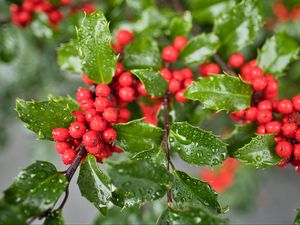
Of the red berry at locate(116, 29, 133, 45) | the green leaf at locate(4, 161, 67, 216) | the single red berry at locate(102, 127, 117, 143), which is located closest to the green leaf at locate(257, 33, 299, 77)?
the red berry at locate(116, 29, 133, 45)

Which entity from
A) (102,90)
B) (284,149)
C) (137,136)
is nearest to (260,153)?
(284,149)

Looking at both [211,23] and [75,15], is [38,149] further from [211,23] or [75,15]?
[211,23]

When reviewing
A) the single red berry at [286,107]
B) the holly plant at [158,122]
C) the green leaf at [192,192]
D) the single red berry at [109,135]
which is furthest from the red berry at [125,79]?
the single red berry at [286,107]

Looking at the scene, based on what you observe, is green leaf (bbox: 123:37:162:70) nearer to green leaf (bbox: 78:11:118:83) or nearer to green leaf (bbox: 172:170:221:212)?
green leaf (bbox: 78:11:118:83)

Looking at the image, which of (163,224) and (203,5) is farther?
(203,5)

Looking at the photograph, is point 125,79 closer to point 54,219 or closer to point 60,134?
point 60,134

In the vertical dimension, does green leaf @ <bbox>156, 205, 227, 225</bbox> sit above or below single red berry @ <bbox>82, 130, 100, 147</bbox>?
below

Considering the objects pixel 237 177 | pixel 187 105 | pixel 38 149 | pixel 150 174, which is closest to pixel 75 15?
pixel 187 105
